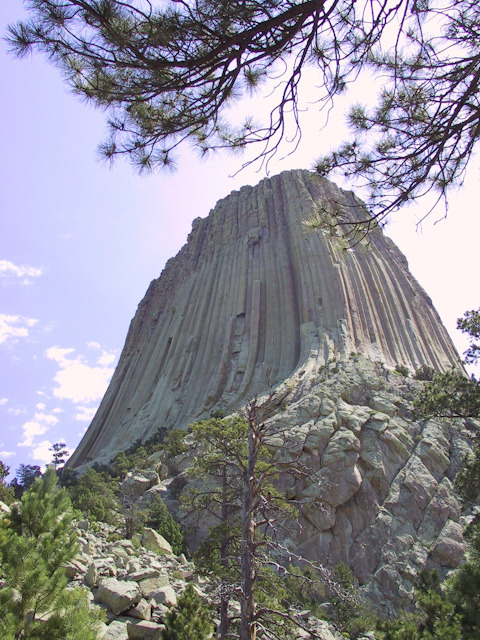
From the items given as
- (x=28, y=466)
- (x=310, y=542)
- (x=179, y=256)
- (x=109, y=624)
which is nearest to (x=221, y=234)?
(x=179, y=256)

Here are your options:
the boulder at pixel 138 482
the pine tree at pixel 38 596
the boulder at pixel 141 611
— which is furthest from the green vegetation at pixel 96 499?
the pine tree at pixel 38 596

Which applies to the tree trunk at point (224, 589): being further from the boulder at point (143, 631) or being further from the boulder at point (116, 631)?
the boulder at point (116, 631)

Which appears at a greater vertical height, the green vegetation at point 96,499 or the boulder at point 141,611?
the green vegetation at point 96,499

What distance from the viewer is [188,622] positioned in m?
6.50

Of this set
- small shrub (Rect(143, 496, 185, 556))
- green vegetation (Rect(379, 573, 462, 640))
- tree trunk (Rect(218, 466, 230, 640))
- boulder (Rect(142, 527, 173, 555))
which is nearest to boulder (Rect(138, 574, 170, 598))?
tree trunk (Rect(218, 466, 230, 640))

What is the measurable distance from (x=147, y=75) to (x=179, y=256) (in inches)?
1740

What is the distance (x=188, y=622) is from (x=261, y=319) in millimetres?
28104

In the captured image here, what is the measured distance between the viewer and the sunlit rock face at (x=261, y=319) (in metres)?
30.0

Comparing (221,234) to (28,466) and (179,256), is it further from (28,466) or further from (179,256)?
(28,466)

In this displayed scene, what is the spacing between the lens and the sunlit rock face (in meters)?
30.0

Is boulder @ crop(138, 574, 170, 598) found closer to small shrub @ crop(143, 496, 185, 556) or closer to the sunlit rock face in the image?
small shrub @ crop(143, 496, 185, 556)

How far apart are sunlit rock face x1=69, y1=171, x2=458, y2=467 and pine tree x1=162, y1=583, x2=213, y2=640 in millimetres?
20117

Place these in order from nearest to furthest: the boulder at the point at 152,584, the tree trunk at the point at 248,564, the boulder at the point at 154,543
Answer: the tree trunk at the point at 248,564
the boulder at the point at 152,584
the boulder at the point at 154,543

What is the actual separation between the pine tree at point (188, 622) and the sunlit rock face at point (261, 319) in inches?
792
